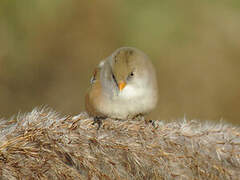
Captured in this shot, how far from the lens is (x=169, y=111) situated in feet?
17.0

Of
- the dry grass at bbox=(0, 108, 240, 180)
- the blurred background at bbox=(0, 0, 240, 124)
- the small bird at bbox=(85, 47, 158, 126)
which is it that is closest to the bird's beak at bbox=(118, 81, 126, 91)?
the small bird at bbox=(85, 47, 158, 126)

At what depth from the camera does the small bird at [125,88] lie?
3.16m

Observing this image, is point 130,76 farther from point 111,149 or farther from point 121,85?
point 111,149

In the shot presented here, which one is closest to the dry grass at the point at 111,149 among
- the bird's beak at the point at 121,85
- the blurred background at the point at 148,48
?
the bird's beak at the point at 121,85

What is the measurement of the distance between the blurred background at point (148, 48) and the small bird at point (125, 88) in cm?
166

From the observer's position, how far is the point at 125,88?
323 cm

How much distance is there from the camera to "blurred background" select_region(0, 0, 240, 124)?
5.00 metres

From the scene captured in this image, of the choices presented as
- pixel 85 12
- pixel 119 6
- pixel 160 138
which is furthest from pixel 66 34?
pixel 160 138

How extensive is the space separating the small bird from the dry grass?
53cm

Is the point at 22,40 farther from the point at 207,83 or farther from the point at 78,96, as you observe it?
the point at 207,83

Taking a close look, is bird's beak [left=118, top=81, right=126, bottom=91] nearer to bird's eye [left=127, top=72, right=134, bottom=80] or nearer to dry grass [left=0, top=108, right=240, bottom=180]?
bird's eye [left=127, top=72, right=134, bottom=80]

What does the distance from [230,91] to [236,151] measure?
2733mm

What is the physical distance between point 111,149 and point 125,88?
83 centimetres

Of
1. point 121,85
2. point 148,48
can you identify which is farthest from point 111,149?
point 148,48
